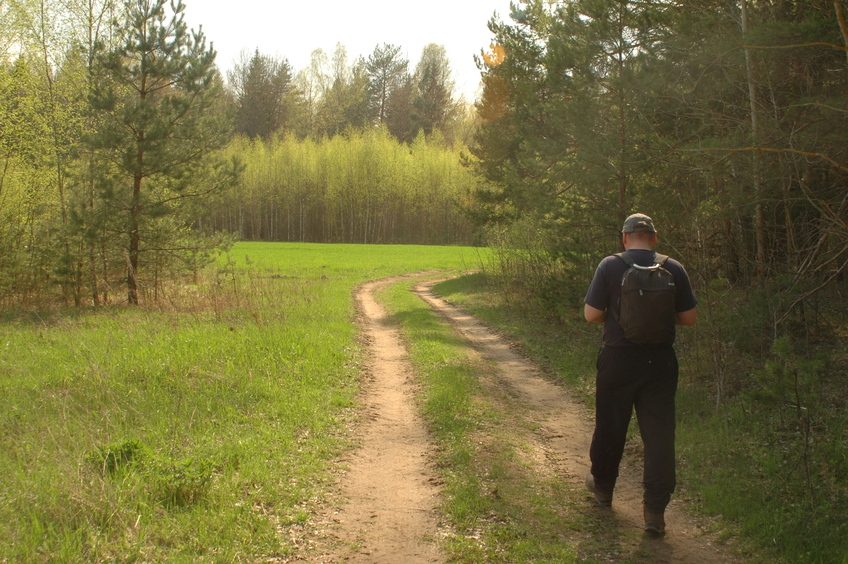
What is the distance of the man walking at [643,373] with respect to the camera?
450cm

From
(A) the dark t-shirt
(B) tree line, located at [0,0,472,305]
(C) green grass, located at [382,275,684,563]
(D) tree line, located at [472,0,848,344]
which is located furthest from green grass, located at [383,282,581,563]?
(B) tree line, located at [0,0,472,305]

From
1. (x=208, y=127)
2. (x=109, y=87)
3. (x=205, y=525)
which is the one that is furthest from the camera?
(x=208, y=127)

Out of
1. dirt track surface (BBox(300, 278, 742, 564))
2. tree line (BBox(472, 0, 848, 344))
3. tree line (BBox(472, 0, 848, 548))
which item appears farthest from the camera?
tree line (BBox(472, 0, 848, 344))

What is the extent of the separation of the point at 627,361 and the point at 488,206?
20554 mm

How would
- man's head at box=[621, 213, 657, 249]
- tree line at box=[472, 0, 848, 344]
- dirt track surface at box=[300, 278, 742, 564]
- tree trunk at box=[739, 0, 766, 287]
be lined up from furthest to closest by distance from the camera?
tree trunk at box=[739, 0, 766, 287], tree line at box=[472, 0, 848, 344], man's head at box=[621, 213, 657, 249], dirt track surface at box=[300, 278, 742, 564]

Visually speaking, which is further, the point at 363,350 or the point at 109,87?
the point at 109,87

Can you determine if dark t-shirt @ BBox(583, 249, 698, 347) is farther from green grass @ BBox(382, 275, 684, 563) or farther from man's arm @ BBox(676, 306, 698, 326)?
green grass @ BBox(382, 275, 684, 563)

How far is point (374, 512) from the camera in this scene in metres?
4.94

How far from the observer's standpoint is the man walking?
4.50m

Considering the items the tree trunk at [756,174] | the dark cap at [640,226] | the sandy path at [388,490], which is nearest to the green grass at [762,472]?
the tree trunk at [756,174]

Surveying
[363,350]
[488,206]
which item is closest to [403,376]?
[363,350]

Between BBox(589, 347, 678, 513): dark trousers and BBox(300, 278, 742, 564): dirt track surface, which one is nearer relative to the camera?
BBox(300, 278, 742, 564): dirt track surface

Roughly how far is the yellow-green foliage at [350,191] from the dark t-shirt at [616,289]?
58.3 metres

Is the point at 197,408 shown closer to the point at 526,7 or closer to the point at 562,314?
the point at 562,314
